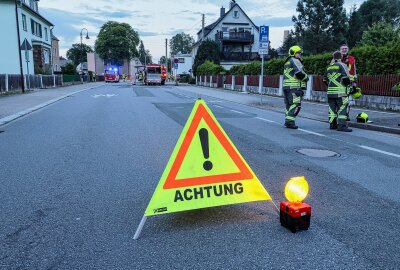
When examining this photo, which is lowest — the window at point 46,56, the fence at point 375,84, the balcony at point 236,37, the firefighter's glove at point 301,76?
the fence at point 375,84

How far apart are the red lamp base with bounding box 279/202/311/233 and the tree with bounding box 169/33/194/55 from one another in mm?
146972

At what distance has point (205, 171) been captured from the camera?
360 centimetres

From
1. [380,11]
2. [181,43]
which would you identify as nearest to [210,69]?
[380,11]

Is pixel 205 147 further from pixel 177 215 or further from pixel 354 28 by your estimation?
pixel 354 28

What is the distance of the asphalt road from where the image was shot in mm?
2938

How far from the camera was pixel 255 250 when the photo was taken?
3061mm

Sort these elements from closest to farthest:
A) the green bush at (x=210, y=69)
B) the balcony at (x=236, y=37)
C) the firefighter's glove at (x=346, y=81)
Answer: the firefighter's glove at (x=346, y=81) < the green bush at (x=210, y=69) < the balcony at (x=236, y=37)

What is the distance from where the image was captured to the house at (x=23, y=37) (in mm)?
39844

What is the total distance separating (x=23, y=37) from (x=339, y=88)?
4080 cm

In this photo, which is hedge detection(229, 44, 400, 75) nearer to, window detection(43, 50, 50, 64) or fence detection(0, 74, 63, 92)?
fence detection(0, 74, 63, 92)

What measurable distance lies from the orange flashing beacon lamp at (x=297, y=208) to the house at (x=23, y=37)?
38.6 metres

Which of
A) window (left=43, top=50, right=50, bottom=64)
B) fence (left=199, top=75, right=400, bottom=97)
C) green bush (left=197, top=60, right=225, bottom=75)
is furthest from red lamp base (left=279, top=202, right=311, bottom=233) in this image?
window (left=43, top=50, right=50, bottom=64)

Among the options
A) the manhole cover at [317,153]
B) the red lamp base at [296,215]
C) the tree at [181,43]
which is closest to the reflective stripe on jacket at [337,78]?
the manhole cover at [317,153]

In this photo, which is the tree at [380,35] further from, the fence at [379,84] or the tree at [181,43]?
the tree at [181,43]
